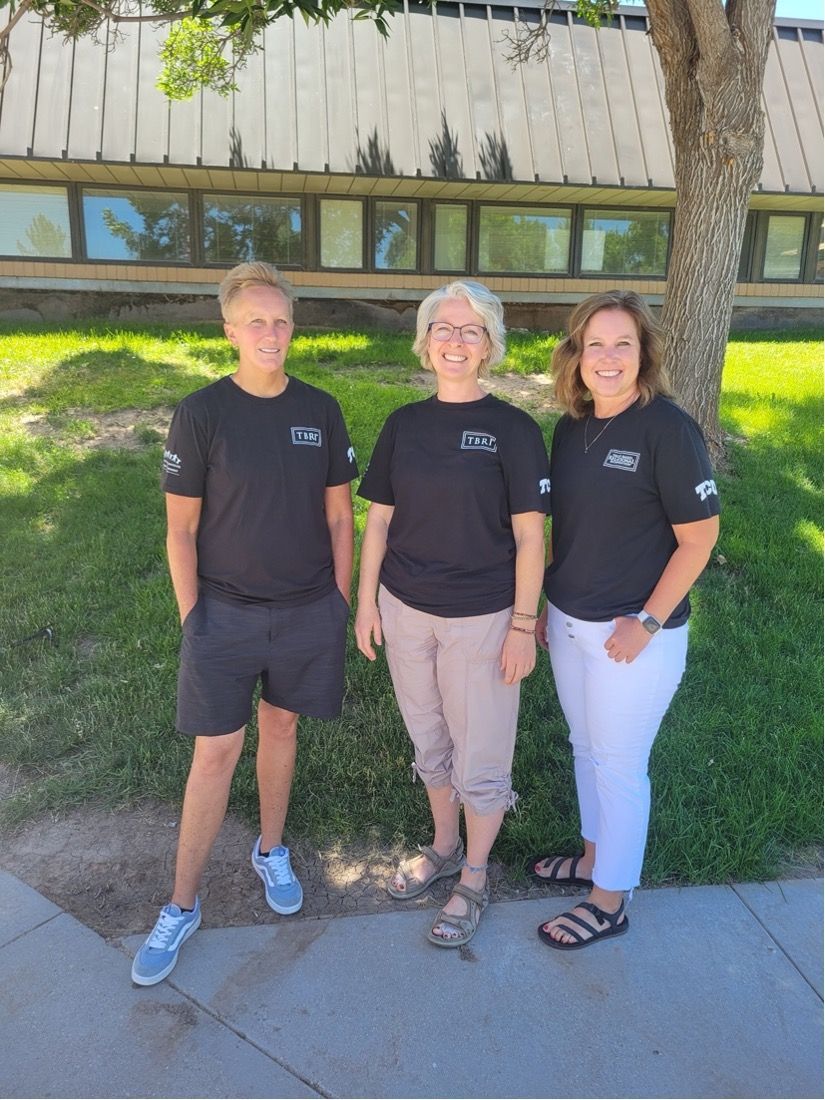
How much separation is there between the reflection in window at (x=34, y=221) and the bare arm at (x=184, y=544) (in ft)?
38.5

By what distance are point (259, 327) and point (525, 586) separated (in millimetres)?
1070

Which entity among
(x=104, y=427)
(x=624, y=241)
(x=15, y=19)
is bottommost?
(x=104, y=427)

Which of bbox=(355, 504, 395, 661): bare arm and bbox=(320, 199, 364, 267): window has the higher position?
bbox=(320, 199, 364, 267): window

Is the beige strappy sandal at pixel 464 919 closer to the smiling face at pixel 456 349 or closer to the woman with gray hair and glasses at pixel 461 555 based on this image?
the woman with gray hair and glasses at pixel 461 555

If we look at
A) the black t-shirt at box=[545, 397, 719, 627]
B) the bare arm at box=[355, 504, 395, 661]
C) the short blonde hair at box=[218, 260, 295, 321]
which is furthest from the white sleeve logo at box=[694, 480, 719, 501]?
the short blonde hair at box=[218, 260, 295, 321]

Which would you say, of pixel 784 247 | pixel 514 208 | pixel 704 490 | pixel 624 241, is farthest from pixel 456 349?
pixel 784 247

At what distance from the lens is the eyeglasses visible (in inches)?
90.7

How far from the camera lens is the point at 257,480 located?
2355 mm

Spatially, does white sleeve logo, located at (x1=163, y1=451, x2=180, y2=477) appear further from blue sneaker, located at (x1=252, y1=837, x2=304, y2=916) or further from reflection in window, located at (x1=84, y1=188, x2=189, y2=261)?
reflection in window, located at (x1=84, y1=188, x2=189, y2=261)

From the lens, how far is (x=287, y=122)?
11.1m

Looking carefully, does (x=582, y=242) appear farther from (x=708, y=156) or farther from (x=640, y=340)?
(x=640, y=340)

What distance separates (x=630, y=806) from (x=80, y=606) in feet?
10.7

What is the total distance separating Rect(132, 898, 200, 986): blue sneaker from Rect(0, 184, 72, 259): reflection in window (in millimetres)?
12138

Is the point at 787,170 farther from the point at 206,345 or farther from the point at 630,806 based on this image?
the point at 630,806
